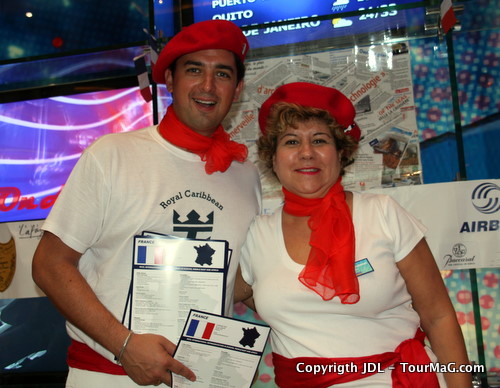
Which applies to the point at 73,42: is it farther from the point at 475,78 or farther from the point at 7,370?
the point at 475,78

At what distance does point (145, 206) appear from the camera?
184 centimetres

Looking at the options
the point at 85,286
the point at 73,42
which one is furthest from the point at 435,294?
the point at 73,42

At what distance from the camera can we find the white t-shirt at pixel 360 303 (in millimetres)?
1646

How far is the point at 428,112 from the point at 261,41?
94 cm

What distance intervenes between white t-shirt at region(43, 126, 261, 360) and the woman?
20 cm

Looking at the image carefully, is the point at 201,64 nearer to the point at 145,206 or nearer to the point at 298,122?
the point at 298,122

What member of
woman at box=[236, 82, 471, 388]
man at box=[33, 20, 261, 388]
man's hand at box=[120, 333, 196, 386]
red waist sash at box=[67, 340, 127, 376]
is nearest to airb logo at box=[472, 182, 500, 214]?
woman at box=[236, 82, 471, 388]

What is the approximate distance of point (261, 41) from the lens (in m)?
2.52

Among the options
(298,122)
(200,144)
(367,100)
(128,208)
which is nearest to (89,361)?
(128,208)

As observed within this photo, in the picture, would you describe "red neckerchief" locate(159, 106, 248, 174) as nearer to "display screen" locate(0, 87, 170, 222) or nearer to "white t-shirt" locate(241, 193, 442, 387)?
"white t-shirt" locate(241, 193, 442, 387)

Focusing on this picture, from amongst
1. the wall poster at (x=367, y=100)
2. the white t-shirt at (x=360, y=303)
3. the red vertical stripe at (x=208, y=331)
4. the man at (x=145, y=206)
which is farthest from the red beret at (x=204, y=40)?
the red vertical stripe at (x=208, y=331)

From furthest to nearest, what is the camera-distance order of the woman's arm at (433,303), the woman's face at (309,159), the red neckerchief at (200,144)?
the red neckerchief at (200,144) → the woman's face at (309,159) → the woman's arm at (433,303)

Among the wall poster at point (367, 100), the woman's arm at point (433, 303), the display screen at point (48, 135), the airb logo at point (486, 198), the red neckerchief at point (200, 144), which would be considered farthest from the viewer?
the display screen at point (48, 135)

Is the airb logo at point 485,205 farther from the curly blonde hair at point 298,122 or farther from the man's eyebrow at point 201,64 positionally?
the man's eyebrow at point 201,64
